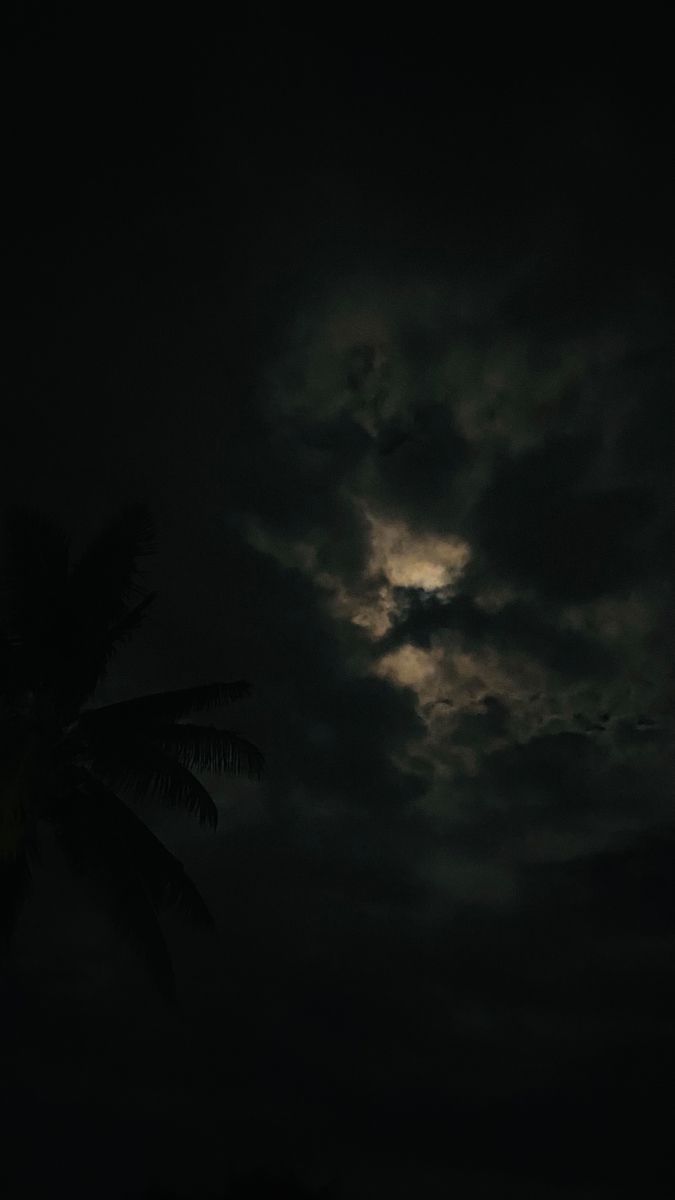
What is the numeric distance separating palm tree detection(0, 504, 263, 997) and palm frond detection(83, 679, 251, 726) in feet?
0.09

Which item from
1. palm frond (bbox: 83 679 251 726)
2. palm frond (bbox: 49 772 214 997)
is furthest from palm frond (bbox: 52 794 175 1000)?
palm frond (bbox: 83 679 251 726)

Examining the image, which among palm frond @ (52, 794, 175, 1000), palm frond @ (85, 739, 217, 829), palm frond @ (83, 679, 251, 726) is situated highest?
palm frond @ (83, 679, 251, 726)

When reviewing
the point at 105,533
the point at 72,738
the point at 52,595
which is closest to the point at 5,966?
the point at 72,738

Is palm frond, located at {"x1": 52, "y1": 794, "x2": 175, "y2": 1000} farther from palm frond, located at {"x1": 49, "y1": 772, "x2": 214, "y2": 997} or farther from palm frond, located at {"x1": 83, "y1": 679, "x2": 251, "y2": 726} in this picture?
palm frond, located at {"x1": 83, "y1": 679, "x2": 251, "y2": 726}

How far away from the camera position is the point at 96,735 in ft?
52.1

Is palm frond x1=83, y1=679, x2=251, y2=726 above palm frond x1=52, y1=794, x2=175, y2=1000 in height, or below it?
above

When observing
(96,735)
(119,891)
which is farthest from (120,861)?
(96,735)

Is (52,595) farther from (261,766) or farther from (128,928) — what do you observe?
(128,928)

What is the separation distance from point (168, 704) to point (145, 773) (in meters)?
1.57

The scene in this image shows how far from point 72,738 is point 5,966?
5.20 metres

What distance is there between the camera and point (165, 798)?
1630 cm

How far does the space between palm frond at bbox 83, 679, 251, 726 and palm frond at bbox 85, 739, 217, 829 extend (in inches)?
26.8

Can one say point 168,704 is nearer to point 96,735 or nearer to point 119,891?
point 96,735

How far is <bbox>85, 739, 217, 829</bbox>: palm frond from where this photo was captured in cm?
1567
